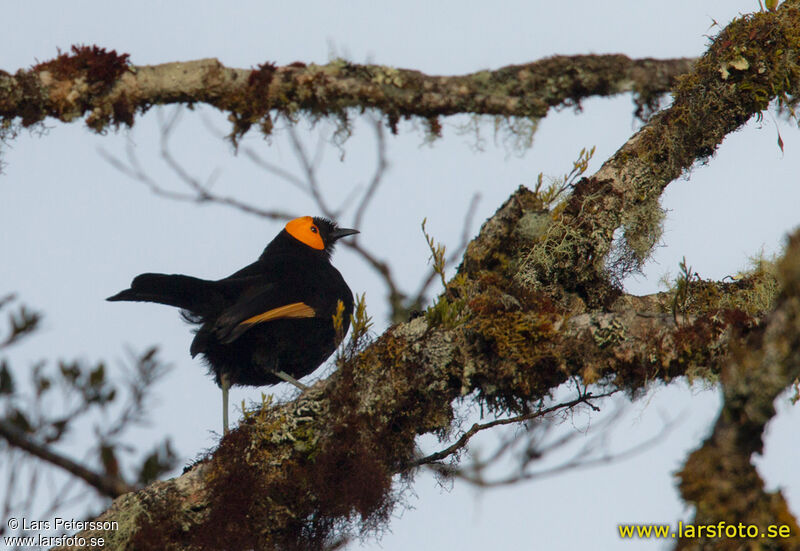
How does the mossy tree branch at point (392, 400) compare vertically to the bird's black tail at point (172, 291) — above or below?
below

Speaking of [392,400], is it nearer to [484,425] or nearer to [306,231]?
[484,425]

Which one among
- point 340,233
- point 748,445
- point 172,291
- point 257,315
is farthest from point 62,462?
point 748,445

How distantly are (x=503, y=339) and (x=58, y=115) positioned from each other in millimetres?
2739

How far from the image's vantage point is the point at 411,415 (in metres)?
2.72

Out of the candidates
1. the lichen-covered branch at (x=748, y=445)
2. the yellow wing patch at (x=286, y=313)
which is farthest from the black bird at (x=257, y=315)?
the lichen-covered branch at (x=748, y=445)

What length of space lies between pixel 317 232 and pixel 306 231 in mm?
82

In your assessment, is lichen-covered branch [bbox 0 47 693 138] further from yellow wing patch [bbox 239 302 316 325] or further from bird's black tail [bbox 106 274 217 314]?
yellow wing patch [bbox 239 302 316 325]

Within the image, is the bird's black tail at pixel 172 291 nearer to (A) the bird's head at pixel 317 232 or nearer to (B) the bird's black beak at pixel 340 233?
(A) the bird's head at pixel 317 232

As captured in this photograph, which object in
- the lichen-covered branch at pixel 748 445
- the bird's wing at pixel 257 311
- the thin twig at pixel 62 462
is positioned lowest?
the lichen-covered branch at pixel 748 445

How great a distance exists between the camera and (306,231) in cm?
523

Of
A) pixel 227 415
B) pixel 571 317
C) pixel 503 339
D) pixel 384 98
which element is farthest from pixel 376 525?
pixel 384 98

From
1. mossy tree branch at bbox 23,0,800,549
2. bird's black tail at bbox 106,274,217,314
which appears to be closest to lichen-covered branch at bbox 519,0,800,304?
mossy tree branch at bbox 23,0,800,549

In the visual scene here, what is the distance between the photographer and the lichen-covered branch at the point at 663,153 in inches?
127

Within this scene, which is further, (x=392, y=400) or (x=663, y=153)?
(x=663, y=153)
